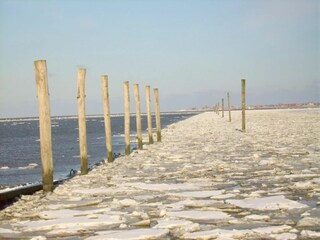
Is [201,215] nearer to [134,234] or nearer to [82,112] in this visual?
[134,234]

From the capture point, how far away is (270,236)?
153 inches

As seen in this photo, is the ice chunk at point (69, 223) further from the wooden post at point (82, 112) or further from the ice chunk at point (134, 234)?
the wooden post at point (82, 112)

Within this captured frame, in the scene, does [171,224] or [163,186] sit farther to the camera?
[163,186]

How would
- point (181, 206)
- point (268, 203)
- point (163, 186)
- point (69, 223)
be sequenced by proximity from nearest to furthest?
point (69, 223) → point (268, 203) → point (181, 206) → point (163, 186)

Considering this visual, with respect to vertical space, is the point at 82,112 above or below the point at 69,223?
above

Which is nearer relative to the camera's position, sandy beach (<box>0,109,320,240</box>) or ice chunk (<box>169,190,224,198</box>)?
sandy beach (<box>0,109,320,240</box>)

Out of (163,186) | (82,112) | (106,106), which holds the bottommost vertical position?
(163,186)

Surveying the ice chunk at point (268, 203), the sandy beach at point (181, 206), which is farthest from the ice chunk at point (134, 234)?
the ice chunk at point (268, 203)

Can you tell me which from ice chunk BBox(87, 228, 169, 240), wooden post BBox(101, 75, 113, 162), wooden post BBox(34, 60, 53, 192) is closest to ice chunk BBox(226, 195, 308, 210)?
ice chunk BBox(87, 228, 169, 240)

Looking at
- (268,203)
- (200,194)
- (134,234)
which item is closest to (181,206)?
(200,194)

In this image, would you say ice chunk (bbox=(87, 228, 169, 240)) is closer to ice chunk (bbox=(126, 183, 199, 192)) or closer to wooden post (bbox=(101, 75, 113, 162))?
ice chunk (bbox=(126, 183, 199, 192))

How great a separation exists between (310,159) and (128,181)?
4434 mm

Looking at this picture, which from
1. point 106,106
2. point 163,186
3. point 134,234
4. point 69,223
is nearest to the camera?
point 134,234

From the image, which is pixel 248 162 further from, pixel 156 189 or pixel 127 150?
pixel 127 150
